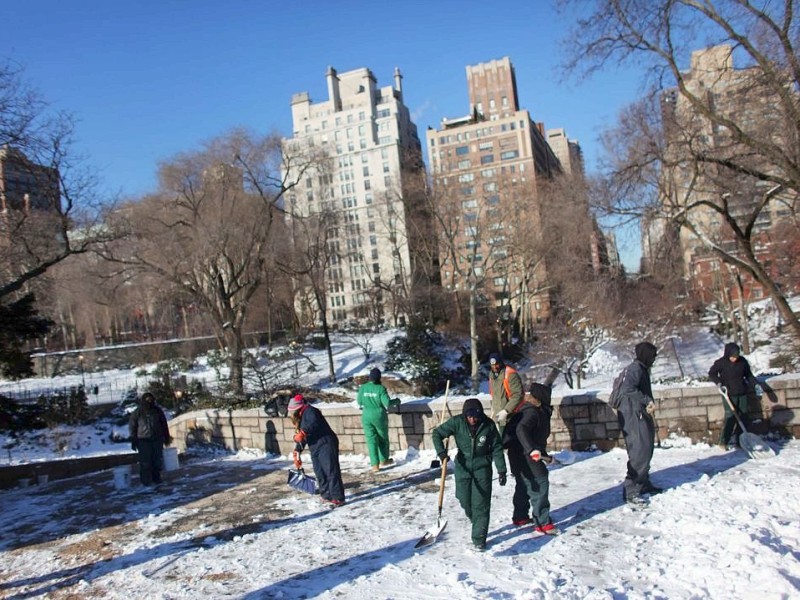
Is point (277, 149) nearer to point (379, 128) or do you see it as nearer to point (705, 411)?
point (705, 411)

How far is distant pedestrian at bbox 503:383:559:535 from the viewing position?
230 inches

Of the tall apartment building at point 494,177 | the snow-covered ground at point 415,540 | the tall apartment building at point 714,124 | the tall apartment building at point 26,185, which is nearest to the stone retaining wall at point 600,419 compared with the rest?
the snow-covered ground at point 415,540

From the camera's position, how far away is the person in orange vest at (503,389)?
8.08 meters

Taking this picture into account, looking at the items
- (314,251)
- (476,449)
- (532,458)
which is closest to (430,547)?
(476,449)

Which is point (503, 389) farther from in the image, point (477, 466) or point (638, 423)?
point (477, 466)

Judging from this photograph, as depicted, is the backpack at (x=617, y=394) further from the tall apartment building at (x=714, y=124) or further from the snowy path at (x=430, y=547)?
the tall apartment building at (x=714, y=124)

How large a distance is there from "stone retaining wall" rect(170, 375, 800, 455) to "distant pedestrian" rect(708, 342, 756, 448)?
388 millimetres

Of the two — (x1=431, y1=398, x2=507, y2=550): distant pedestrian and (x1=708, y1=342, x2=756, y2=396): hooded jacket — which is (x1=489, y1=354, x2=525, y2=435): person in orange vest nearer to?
(x1=431, y1=398, x2=507, y2=550): distant pedestrian

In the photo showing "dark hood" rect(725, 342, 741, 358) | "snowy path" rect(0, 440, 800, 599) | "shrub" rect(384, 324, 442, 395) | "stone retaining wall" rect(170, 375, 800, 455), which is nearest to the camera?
"snowy path" rect(0, 440, 800, 599)

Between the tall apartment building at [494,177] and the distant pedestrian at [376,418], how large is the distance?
24.4 m

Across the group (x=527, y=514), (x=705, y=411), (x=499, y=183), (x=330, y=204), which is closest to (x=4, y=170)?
(x=527, y=514)

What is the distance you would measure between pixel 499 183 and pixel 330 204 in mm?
10725

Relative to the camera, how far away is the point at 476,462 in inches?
223

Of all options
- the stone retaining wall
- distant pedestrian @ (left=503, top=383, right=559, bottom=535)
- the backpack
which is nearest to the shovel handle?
the stone retaining wall
